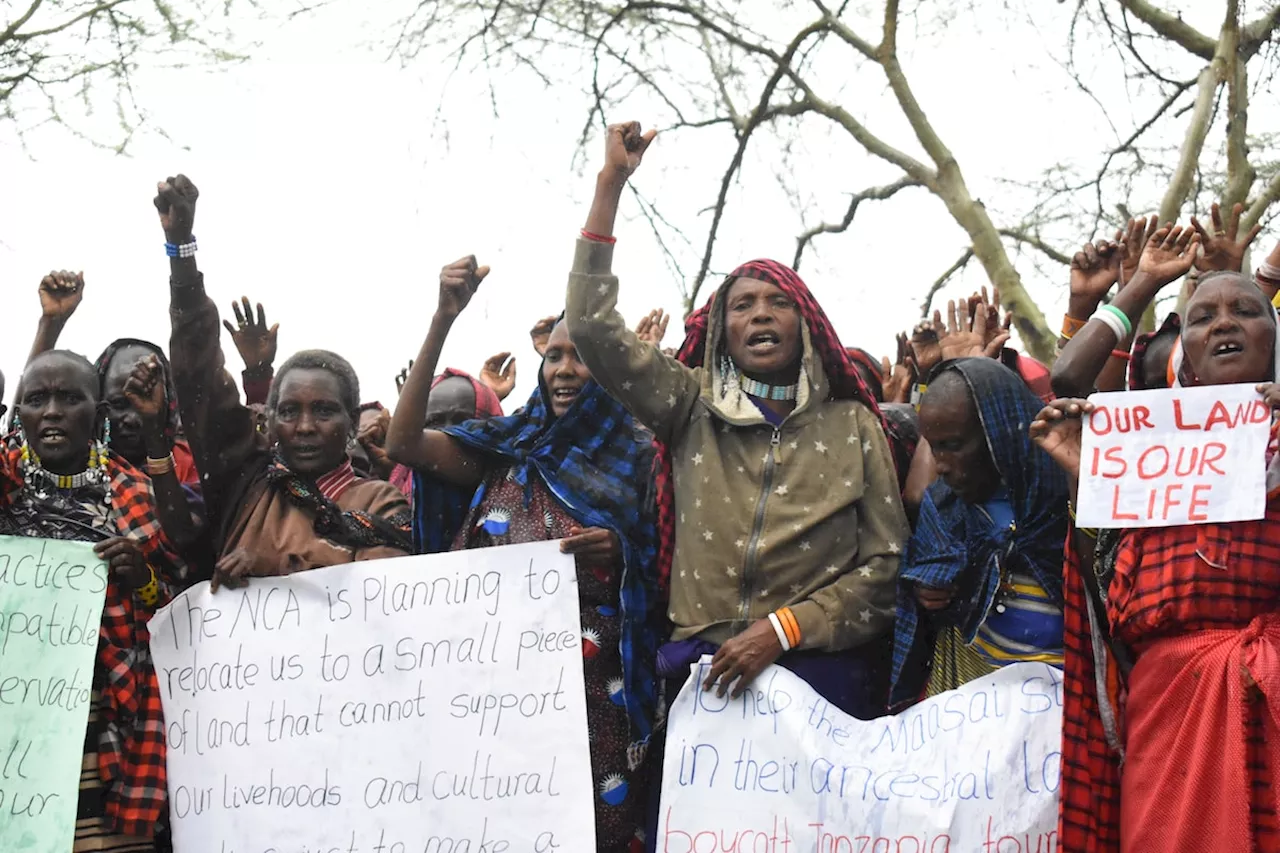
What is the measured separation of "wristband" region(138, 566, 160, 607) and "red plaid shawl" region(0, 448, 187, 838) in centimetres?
2

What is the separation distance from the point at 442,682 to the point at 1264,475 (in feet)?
7.16

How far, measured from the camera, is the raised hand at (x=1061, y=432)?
326 cm

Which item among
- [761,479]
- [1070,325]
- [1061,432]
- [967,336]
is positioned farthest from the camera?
[967,336]

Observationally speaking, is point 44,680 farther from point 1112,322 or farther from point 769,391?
point 1112,322

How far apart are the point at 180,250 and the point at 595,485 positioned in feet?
4.50

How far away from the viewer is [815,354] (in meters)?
3.85

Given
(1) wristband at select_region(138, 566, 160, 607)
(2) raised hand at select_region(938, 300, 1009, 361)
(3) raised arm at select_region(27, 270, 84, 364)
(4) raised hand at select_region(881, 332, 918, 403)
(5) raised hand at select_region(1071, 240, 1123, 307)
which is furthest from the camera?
(4) raised hand at select_region(881, 332, 918, 403)

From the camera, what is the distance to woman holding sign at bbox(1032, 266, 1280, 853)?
2943 millimetres

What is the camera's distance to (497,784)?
380 centimetres

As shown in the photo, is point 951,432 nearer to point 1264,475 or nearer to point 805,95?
point 1264,475

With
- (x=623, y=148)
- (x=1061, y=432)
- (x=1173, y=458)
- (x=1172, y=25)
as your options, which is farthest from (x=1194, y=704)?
(x=1172, y=25)

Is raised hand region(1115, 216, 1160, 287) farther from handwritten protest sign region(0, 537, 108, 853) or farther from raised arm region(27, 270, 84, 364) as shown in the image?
raised arm region(27, 270, 84, 364)

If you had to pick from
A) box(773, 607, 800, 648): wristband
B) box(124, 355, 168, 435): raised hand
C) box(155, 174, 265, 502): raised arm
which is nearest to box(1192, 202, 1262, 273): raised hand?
box(773, 607, 800, 648): wristband

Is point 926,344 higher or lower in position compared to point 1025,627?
higher
